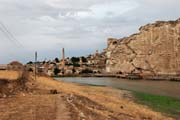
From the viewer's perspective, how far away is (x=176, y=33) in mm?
126875

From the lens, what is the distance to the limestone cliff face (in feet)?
421

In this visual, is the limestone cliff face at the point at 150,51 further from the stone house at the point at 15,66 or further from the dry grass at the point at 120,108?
the dry grass at the point at 120,108

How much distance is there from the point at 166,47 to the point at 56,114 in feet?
378

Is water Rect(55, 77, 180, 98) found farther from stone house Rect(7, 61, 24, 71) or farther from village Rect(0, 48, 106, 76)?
village Rect(0, 48, 106, 76)

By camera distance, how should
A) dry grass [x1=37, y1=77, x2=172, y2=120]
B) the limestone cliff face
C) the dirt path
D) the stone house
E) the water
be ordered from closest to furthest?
1. the dirt path
2. dry grass [x1=37, y1=77, x2=172, y2=120]
3. the water
4. the stone house
5. the limestone cliff face

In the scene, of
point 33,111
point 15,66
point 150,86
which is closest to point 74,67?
point 15,66

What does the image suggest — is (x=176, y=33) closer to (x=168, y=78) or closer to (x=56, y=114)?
(x=168, y=78)

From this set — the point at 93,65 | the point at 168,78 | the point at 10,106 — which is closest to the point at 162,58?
the point at 168,78

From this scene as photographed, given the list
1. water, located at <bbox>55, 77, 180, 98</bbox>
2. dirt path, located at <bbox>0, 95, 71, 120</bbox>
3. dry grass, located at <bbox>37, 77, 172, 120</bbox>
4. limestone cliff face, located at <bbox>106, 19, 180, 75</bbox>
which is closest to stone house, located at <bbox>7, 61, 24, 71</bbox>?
water, located at <bbox>55, 77, 180, 98</bbox>

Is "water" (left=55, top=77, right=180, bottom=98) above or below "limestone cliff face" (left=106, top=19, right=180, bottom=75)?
below

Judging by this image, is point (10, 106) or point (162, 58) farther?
point (162, 58)

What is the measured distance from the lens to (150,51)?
137 m

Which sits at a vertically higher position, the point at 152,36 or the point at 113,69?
the point at 152,36

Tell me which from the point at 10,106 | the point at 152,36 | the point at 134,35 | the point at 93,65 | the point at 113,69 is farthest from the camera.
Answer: the point at 93,65
